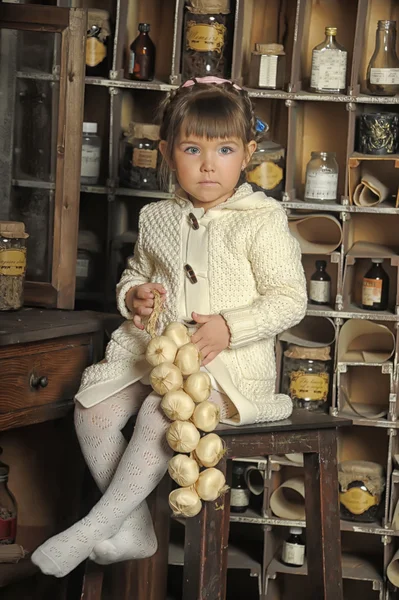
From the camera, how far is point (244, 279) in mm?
1966

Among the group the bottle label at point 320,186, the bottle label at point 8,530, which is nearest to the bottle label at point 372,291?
the bottle label at point 320,186

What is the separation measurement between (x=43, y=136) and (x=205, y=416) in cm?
82

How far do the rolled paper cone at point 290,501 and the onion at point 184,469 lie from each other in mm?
827

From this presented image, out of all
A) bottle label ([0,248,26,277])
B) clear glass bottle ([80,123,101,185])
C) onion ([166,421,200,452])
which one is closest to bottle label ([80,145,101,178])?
clear glass bottle ([80,123,101,185])

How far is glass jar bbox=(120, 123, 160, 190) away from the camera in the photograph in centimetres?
252

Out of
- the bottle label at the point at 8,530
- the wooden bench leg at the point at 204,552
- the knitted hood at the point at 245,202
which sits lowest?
the bottle label at the point at 8,530

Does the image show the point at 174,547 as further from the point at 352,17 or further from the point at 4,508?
the point at 352,17

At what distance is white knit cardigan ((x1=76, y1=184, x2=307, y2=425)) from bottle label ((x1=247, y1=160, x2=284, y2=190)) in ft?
1.61

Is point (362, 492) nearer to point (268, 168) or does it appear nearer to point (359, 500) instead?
point (359, 500)

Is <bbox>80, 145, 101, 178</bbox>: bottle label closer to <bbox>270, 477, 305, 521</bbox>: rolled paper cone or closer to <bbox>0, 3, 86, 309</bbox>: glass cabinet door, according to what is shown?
<bbox>0, 3, 86, 309</bbox>: glass cabinet door

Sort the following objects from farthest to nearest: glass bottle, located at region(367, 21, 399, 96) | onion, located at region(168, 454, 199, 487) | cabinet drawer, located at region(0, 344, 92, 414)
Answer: glass bottle, located at region(367, 21, 399, 96)
cabinet drawer, located at region(0, 344, 92, 414)
onion, located at region(168, 454, 199, 487)

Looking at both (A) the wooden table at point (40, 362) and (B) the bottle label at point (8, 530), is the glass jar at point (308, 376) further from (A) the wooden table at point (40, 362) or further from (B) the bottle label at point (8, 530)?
(B) the bottle label at point (8, 530)

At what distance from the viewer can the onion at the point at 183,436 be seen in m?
1.76

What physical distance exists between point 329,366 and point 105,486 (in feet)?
2.57
